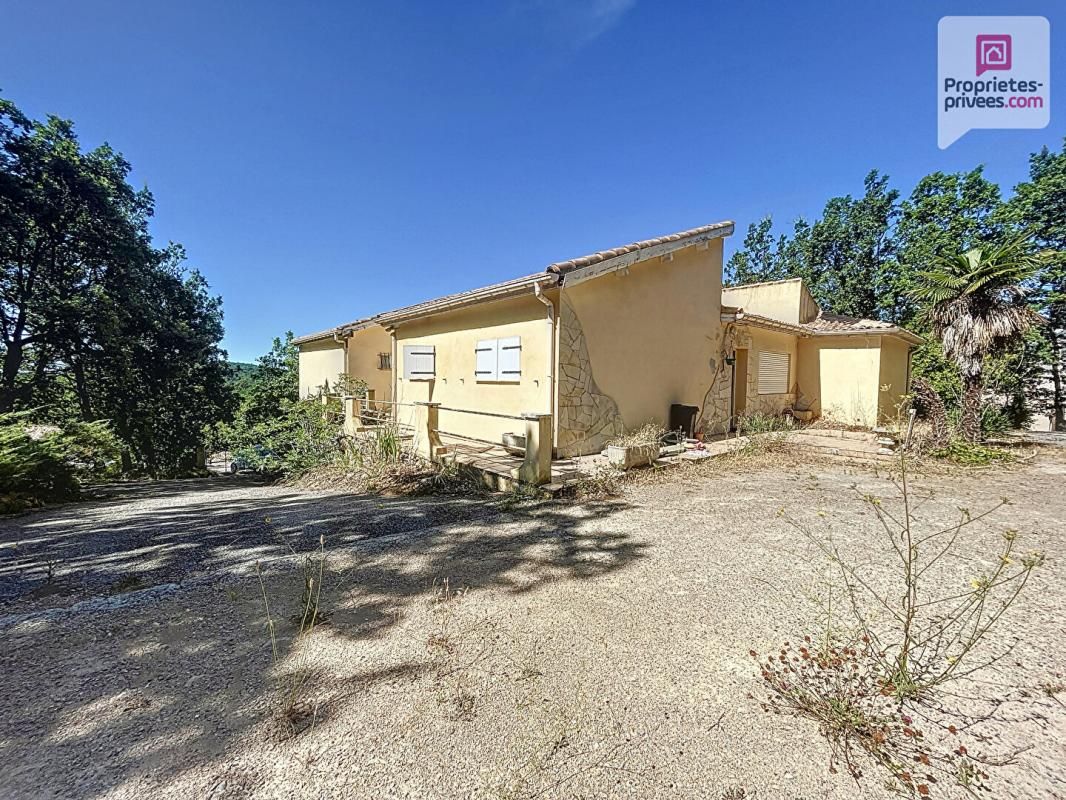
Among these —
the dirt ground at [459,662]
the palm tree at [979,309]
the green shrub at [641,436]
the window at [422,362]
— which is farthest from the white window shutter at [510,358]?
the palm tree at [979,309]

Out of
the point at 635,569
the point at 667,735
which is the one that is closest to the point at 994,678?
the point at 667,735

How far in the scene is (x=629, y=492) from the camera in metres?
6.62

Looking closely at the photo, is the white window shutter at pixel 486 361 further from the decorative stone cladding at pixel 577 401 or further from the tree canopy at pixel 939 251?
the tree canopy at pixel 939 251

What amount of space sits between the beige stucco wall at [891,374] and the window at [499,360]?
1178 cm

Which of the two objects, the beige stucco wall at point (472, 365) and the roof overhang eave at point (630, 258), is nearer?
the roof overhang eave at point (630, 258)

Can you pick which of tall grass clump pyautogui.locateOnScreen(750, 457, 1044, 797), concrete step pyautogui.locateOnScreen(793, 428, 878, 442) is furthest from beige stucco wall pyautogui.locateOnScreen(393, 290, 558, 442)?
concrete step pyautogui.locateOnScreen(793, 428, 878, 442)

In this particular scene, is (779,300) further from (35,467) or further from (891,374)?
(35,467)

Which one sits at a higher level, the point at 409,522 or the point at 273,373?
the point at 273,373

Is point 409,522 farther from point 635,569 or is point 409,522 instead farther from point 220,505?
point 220,505

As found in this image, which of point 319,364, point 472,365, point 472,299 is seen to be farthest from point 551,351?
point 319,364

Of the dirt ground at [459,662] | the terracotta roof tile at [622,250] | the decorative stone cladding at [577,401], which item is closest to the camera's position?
the dirt ground at [459,662]

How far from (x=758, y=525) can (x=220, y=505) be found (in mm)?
8498

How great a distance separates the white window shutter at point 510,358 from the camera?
9.19m
